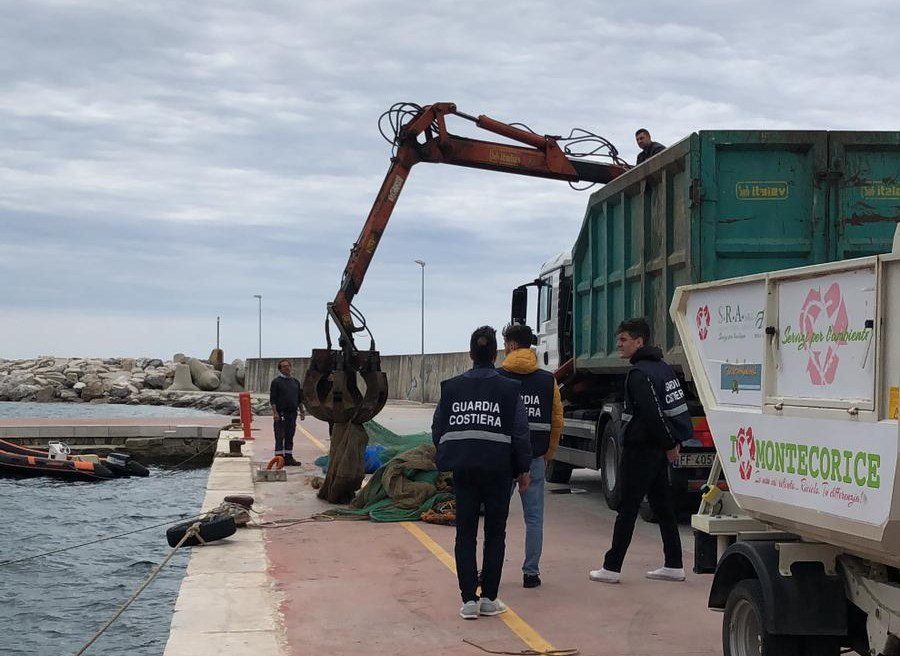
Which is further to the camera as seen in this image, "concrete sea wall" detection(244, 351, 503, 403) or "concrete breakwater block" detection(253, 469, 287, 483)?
"concrete sea wall" detection(244, 351, 503, 403)

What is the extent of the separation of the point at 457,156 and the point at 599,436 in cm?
493

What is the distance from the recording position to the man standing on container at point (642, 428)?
8.26m

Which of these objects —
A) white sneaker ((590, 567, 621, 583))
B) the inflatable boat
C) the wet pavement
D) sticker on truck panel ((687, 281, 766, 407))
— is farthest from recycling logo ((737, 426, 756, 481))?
the inflatable boat

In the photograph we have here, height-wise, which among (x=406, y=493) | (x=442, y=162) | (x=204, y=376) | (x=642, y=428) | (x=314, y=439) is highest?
(x=442, y=162)

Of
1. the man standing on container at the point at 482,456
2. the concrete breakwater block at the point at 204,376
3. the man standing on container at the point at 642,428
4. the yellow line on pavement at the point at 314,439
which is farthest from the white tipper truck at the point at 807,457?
the concrete breakwater block at the point at 204,376

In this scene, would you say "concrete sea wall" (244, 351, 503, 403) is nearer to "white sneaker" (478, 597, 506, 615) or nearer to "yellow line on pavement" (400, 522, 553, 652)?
"yellow line on pavement" (400, 522, 553, 652)

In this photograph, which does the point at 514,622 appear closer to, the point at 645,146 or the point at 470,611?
the point at 470,611

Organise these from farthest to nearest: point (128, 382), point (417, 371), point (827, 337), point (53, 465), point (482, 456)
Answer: point (128, 382)
point (417, 371)
point (53, 465)
point (482, 456)
point (827, 337)

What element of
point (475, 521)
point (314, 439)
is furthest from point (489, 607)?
point (314, 439)

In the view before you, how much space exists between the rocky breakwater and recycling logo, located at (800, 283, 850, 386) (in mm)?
75527

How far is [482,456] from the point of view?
7215 mm

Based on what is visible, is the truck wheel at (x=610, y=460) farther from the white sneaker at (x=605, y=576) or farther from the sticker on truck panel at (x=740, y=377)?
the sticker on truck panel at (x=740, y=377)

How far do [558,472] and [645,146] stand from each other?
16.4 ft

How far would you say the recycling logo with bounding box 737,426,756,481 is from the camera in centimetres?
536
